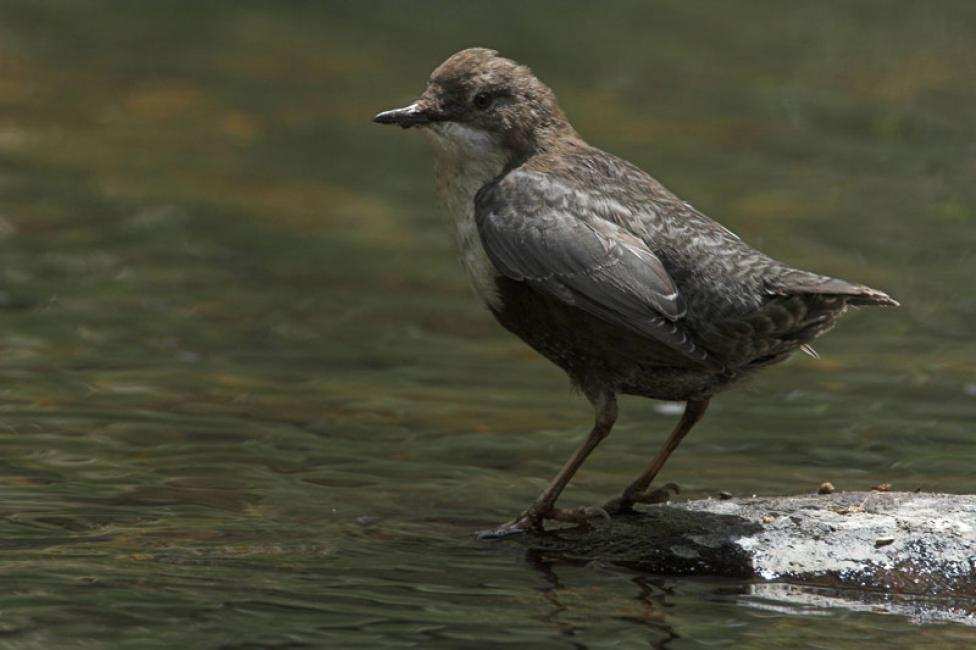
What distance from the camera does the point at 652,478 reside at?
221 inches

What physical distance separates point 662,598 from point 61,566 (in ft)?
5.30

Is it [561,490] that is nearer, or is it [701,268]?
[701,268]

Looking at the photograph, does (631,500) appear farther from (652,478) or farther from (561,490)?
(561,490)

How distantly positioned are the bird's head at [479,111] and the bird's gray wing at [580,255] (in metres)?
0.16

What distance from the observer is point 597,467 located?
6.61 metres

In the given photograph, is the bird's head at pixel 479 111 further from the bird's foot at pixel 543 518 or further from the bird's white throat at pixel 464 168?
the bird's foot at pixel 543 518

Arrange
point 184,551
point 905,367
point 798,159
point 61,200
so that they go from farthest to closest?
point 798,159, point 61,200, point 905,367, point 184,551

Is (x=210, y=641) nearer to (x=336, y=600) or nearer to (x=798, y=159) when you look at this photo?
(x=336, y=600)

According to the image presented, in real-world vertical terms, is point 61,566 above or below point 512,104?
below

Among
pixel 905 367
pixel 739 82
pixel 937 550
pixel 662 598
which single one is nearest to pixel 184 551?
pixel 662 598

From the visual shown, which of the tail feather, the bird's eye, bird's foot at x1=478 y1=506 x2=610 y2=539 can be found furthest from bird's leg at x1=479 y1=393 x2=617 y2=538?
the bird's eye

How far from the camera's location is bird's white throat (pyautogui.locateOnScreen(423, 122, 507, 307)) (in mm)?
5621

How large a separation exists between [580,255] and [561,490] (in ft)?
2.35

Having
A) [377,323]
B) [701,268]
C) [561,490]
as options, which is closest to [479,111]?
[701,268]
